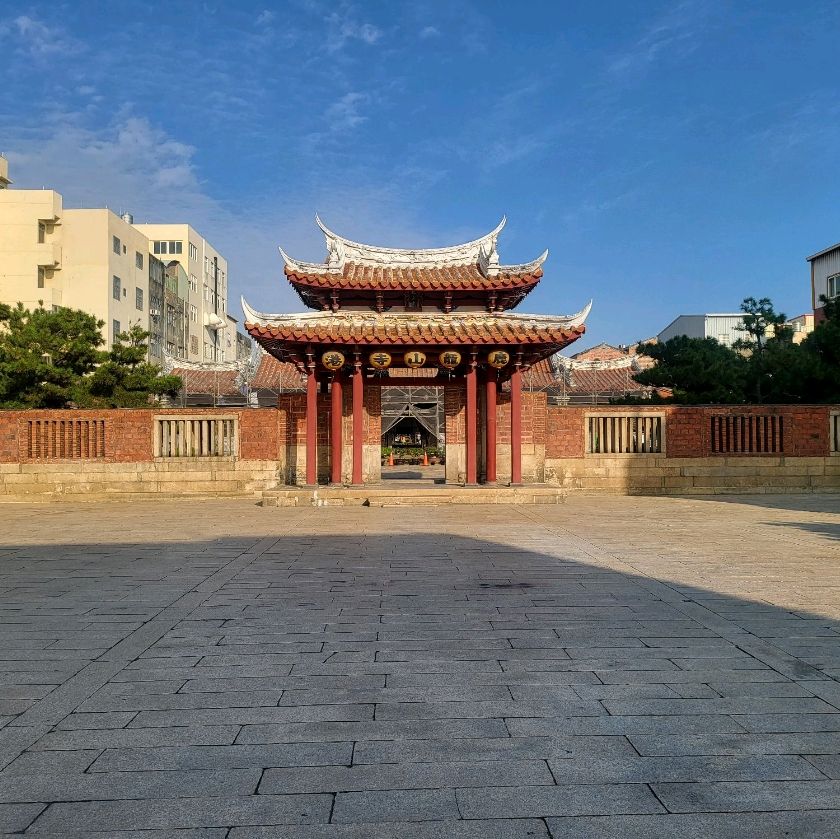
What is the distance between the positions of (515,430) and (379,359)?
3716 mm

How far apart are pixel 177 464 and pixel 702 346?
15401mm

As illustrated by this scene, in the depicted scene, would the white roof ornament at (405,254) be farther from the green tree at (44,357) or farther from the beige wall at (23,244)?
the beige wall at (23,244)

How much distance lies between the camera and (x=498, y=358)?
16.8 meters

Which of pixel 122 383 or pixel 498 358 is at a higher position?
pixel 498 358

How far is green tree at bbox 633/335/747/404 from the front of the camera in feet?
66.9

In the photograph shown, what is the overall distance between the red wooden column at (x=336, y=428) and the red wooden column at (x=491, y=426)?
368 centimetres

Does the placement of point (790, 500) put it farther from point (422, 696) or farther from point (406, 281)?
point (422, 696)

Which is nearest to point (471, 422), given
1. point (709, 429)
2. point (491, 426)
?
point (491, 426)

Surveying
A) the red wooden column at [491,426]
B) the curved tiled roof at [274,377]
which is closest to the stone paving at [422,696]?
the red wooden column at [491,426]

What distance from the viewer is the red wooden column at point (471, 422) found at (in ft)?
55.4

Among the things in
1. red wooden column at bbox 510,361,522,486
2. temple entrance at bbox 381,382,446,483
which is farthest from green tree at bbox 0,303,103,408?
temple entrance at bbox 381,382,446,483

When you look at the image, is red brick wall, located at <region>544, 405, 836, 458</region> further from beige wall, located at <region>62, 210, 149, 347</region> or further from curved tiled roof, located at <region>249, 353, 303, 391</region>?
beige wall, located at <region>62, 210, 149, 347</region>

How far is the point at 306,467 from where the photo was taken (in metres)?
17.4

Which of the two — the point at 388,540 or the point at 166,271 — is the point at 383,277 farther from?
the point at 166,271
